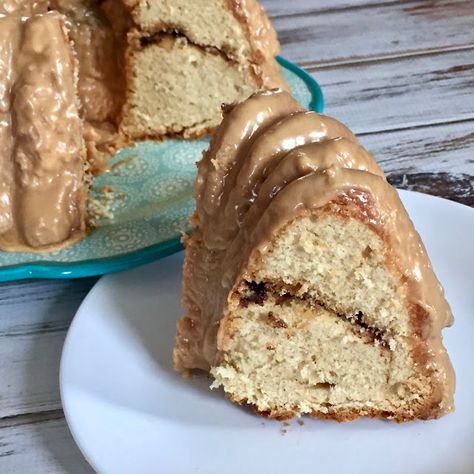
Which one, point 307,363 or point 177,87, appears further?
point 177,87

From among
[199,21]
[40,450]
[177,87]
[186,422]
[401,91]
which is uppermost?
[199,21]

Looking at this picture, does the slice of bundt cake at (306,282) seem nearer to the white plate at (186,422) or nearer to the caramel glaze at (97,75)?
the white plate at (186,422)

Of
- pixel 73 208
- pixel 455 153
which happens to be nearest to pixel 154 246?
pixel 73 208

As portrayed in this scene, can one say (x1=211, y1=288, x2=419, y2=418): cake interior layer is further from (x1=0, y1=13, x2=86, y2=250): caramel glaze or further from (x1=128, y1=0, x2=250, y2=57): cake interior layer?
(x1=128, y1=0, x2=250, y2=57): cake interior layer

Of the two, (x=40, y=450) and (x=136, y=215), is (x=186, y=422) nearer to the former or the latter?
(x=40, y=450)

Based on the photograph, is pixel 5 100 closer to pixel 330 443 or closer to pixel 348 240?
pixel 348 240

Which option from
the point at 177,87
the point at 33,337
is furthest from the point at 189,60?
the point at 33,337

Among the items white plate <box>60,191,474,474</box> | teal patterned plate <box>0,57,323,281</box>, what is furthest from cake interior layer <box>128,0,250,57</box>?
white plate <box>60,191,474,474</box>
